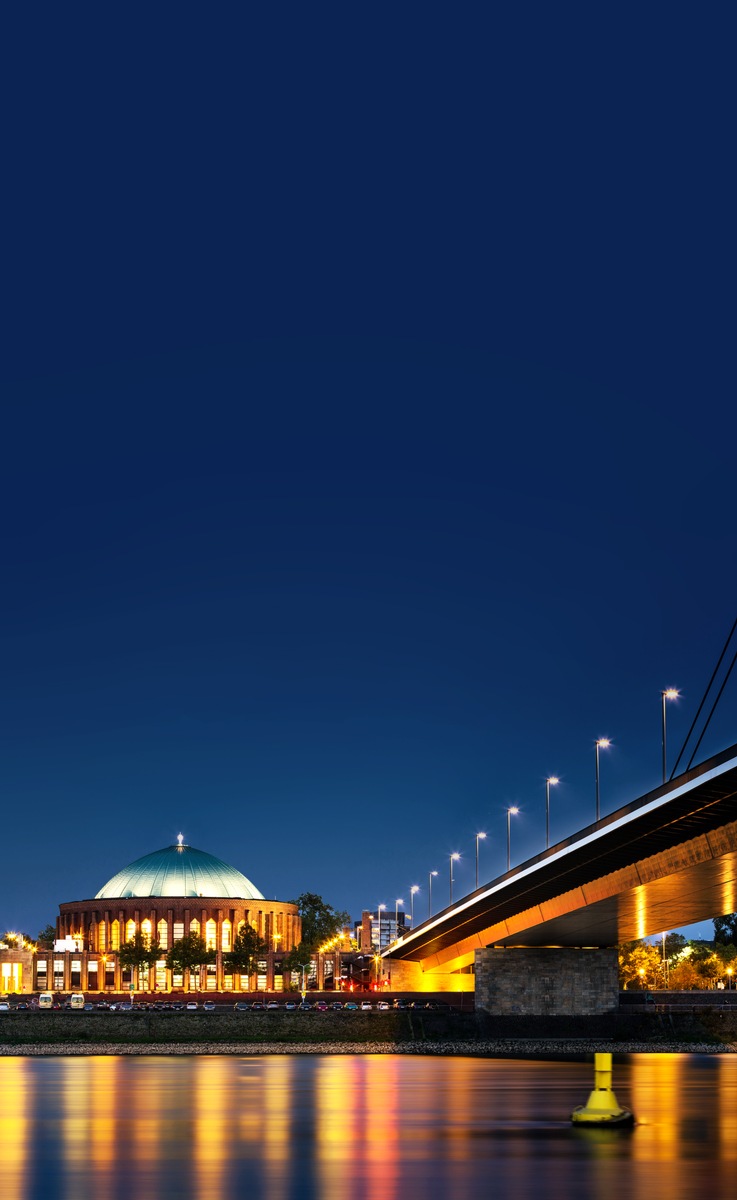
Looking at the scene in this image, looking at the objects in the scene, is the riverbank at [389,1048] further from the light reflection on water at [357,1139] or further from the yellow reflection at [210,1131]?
the light reflection on water at [357,1139]

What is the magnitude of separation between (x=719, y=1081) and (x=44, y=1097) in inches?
969

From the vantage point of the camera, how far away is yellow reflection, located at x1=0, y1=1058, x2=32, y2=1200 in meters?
23.3

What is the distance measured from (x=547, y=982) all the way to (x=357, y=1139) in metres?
90.2

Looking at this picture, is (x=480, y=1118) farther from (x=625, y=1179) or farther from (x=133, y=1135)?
(x=625, y=1179)

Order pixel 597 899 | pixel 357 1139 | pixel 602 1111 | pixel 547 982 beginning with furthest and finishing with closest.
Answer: pixel 547 982
pixel 597 899
pixel 602 1111
pixel 357 1139

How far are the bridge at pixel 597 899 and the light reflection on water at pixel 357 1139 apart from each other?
375 inches

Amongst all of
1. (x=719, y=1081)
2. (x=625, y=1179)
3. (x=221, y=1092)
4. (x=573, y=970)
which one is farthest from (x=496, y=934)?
(x=625, y=1179)

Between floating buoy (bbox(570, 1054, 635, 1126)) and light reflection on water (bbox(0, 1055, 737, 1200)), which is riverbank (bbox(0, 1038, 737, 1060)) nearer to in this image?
light reflection on water (bbox(0, 1055, 737, 1200))

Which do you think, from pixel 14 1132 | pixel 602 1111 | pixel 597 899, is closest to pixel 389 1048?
pixel 597 899

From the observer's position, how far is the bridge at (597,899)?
60.5m

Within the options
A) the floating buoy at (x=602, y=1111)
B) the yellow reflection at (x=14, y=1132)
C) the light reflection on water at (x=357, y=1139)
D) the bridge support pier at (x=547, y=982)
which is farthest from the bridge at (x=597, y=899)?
the yellow reflection at (x=14, y=1132)

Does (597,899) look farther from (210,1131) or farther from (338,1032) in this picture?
(210,1131)

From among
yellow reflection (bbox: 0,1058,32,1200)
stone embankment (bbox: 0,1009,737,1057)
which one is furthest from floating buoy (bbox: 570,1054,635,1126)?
stone embankment (bbox: 0,1009,737,1057)

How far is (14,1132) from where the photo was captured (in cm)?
3431
